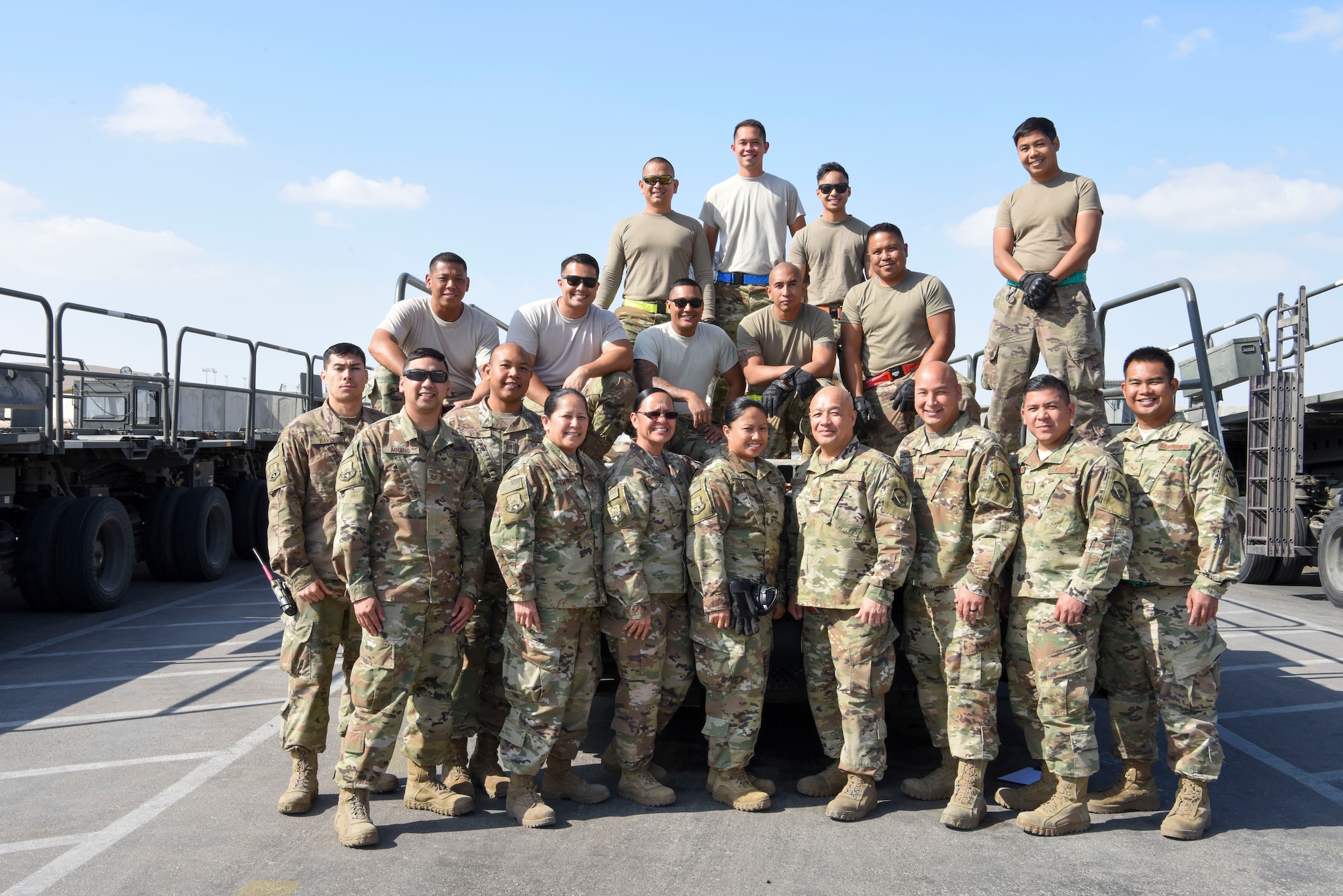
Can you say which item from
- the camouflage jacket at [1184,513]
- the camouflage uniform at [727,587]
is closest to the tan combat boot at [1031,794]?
the camouflage jacket at [1184,513]

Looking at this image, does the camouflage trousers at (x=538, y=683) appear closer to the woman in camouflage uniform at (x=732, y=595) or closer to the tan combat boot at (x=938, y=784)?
the woman in camouflage uniform at (x=732, y=595)

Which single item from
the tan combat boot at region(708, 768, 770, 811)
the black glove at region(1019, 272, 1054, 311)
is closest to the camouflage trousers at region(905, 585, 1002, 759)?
the tan combat boot at region(708, 768, 770, 811)

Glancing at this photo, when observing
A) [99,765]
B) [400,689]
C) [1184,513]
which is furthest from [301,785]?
[1184,513]

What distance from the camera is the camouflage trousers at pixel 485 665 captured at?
441 cm

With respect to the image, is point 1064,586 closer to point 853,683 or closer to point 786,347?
point 853,683

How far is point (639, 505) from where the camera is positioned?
4.29 metres

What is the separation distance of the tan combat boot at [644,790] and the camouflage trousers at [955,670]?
48.0 inches

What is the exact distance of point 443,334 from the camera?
17.4 feet

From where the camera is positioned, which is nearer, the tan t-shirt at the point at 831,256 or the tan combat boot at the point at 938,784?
the tan combat boot at the point at 938,784

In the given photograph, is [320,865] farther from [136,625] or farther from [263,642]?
[136,625]

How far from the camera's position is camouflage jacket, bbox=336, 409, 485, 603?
13.1 ft

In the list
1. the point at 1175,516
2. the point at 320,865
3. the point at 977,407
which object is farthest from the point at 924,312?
the point at 320,865

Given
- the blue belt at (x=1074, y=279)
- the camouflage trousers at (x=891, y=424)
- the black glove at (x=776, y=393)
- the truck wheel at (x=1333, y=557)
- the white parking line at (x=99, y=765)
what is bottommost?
the white parking line at (x=99, y=765)

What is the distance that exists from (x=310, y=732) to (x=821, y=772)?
2301 millimetres
